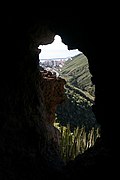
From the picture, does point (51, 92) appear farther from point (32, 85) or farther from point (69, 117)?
point (69, 117)

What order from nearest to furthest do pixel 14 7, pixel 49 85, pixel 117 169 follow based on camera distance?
pixel 117 169
pixel 14 7
pixel 49 85

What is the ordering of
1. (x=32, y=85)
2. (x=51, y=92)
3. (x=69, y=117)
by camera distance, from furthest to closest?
(x=69, y=117)
(x=51, y=92)
(x=32, y=85)

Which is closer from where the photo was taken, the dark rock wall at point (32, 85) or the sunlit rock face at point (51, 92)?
the dark rock wall at point (32, 85)

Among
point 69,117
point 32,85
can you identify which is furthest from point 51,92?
point 69,117

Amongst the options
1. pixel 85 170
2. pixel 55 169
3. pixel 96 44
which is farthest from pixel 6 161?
pixel 96 44

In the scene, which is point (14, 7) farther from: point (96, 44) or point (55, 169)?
point (55, 169)

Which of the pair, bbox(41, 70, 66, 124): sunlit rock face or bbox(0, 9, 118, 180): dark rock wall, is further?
bbox(41, 70, 66, 124): sunlit rock face

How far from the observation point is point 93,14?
7133 mm

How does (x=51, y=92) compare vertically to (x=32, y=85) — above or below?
below

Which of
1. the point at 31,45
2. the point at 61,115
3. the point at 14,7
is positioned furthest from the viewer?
the point at 61,115

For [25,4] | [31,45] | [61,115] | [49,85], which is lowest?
[61,115]

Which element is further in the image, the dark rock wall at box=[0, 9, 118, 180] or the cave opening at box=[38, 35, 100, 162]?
the cave opening at box=[38, 35, 100, 162]

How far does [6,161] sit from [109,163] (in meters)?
2.29

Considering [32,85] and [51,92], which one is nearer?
[32,85]
